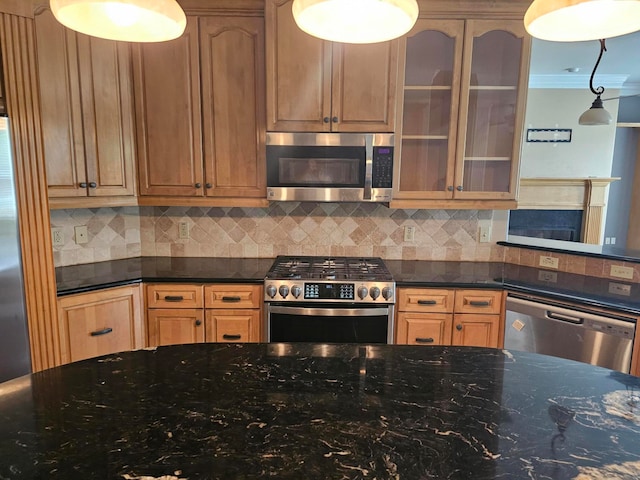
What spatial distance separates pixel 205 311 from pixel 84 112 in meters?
1.37

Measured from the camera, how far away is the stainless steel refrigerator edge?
1765 millimetres

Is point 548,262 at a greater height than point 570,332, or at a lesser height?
greater

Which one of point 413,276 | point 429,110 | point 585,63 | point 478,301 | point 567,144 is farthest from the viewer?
point 567,144

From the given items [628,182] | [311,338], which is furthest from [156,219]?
[628,182]

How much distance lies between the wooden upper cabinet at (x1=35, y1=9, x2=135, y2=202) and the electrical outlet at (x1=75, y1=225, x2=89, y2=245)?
45 cm

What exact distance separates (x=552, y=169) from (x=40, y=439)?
6.47 m

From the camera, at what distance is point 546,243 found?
2.95 metres

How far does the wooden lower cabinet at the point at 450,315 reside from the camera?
2.44 metres

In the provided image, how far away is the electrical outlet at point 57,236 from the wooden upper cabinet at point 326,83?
1.58 meters

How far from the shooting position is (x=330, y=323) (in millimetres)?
2396

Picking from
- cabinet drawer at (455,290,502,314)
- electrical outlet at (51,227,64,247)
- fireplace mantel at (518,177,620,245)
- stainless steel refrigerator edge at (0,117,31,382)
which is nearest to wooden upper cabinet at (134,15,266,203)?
electrical outlet at (51,227,64,247)

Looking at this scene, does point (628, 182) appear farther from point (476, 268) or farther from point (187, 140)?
point (187, 140)

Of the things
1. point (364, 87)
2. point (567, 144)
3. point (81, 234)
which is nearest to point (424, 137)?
point (364, 87)

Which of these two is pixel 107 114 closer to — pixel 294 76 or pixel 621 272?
pixel 294 76
